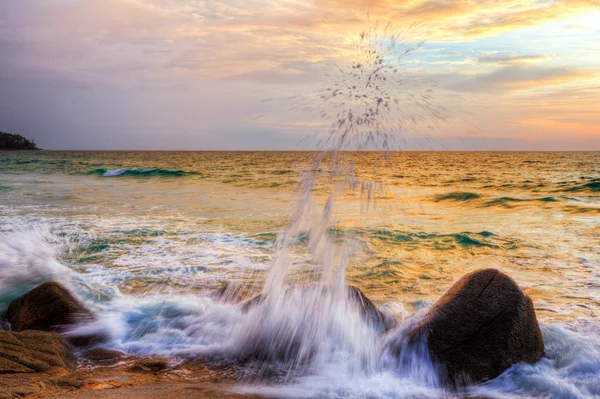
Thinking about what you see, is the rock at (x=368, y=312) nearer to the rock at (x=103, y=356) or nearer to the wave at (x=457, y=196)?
the rock at (x=103, y=356)

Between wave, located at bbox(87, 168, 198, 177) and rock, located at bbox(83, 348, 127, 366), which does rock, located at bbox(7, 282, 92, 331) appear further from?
wave, located at bbox(87, 168, 198, 177)

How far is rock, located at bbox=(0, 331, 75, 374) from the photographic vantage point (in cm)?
357

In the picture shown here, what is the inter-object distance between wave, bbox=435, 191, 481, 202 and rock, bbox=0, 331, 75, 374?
668 inches

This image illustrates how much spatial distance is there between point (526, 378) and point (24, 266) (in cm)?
705

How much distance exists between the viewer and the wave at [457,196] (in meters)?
19.2

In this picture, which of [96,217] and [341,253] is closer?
[341,253]

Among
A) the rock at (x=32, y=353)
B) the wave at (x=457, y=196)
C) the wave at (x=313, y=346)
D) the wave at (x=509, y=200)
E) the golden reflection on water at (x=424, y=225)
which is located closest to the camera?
the rock at (x=32, y=353)

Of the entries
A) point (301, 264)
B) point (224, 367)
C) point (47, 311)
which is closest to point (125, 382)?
point (224, 367)

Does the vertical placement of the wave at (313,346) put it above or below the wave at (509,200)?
below

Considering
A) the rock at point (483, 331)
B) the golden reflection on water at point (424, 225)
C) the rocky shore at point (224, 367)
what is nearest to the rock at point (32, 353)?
the rocky shore at point (224, 367)

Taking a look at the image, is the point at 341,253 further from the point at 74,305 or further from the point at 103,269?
the point at 74,305

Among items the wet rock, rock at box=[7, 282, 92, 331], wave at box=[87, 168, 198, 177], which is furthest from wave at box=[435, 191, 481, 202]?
wave at box=[87, 168, 198, 177]

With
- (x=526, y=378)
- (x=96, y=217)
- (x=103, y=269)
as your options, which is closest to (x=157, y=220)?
(x=96, y=217)

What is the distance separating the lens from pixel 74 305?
5.23m
